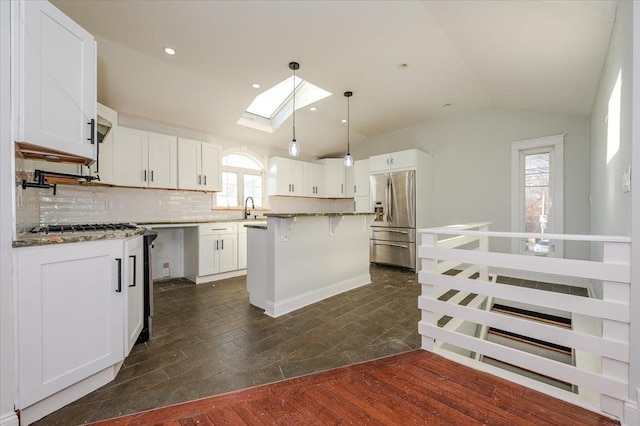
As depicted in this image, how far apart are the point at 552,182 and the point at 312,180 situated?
14.6 ft

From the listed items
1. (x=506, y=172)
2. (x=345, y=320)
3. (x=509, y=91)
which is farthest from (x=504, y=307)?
(x=509, y=91)

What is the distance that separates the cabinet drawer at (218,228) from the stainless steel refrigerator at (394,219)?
2.56 metres

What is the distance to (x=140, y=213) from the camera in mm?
4066

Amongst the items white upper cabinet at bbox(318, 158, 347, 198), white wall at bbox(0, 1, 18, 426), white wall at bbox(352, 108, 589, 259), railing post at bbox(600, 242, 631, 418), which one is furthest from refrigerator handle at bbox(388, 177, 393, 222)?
white wall at bbox(0, 1, 18, 426)

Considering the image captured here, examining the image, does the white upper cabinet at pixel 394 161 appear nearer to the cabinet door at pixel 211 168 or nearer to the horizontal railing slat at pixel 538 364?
the cabinet door at pixel 211 168

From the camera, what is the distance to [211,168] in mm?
4559

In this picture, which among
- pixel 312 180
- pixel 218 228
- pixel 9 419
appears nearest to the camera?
pixel 9 419

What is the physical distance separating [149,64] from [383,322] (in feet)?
13.2

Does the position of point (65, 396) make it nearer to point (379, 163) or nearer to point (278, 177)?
point (278, 177)

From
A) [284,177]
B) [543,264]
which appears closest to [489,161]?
[543,264]

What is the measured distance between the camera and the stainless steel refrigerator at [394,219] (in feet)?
15.6

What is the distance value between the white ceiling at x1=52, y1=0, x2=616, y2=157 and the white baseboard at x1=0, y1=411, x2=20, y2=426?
3042 millimetres

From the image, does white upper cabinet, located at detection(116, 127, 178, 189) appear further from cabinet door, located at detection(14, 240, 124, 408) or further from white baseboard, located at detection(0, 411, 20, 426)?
white baseboard, located at detection(0, 411, 20, 426)

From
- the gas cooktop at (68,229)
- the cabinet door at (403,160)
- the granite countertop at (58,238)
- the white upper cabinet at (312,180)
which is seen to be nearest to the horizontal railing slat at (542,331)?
the granite countertop at (58,238)
